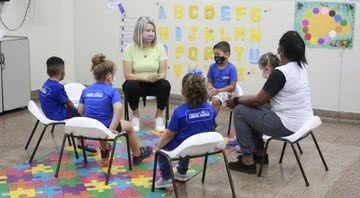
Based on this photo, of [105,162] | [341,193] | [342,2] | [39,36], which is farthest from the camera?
[39,36]

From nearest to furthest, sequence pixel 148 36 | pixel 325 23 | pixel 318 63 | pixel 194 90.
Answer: pixel 194 90 < pixel 148 36 < pixel 325 23 < pixel 318 63

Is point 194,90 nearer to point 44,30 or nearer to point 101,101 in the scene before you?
point 101,101

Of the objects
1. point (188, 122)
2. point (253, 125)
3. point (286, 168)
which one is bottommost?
point (286, 168)

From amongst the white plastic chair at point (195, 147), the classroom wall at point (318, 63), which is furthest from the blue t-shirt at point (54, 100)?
the classroom wall at point (318, 63)

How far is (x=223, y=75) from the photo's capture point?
4.91 metres

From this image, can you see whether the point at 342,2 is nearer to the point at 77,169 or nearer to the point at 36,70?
the point at 77,169

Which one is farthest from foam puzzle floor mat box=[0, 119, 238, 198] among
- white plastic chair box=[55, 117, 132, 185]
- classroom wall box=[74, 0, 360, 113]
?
classroom wall box=[74, 0, 360, 113]

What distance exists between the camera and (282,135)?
3891 millimetres

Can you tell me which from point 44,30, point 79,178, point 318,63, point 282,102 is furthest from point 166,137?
point 44,30

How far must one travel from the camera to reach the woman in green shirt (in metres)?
5.15

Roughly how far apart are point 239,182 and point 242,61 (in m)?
2.61

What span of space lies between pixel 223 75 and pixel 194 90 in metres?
1.52

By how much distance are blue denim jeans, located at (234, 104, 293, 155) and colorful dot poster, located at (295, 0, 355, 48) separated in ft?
6.66

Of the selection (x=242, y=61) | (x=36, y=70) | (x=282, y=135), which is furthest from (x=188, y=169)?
(x=36, y=70)
